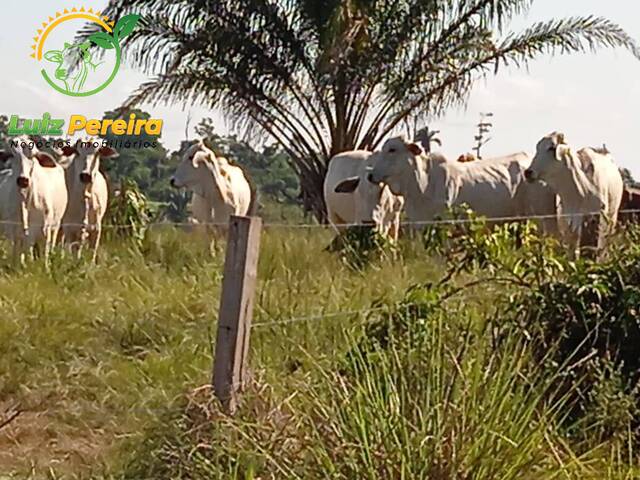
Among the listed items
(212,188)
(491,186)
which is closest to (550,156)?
(491,186)

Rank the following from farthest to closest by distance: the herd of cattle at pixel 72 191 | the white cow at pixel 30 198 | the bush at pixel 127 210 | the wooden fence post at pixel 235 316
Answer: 1. the bush at pixel 127 210
2. the herd of cattle at pixel 72 191
3. the white cow at pixel 30 198
4. the wooden fence post at pixel 235 316

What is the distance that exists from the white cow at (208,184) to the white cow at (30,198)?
6.55 feet

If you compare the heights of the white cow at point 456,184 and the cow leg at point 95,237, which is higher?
the white cow at point 456,184

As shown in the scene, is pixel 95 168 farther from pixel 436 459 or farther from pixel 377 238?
pixel 436 459

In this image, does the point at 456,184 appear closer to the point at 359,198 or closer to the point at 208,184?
the point at 359,198

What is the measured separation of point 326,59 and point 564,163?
4.92 m

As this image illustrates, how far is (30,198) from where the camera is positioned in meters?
11.8

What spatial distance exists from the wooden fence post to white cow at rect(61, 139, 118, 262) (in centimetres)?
771

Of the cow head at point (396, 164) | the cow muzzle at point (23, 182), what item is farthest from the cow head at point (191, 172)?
the cow muzzle at point (23, 182)

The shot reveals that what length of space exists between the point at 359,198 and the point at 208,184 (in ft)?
6.72

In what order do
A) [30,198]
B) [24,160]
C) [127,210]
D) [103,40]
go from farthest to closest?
[103,40]
[127,210]
[24,160]
[30,198]

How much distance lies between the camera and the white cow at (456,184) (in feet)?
40.2

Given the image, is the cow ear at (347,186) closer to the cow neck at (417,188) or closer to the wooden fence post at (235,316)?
the cow neck at (417,188)

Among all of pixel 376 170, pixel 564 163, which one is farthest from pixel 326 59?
pixel 564 163
